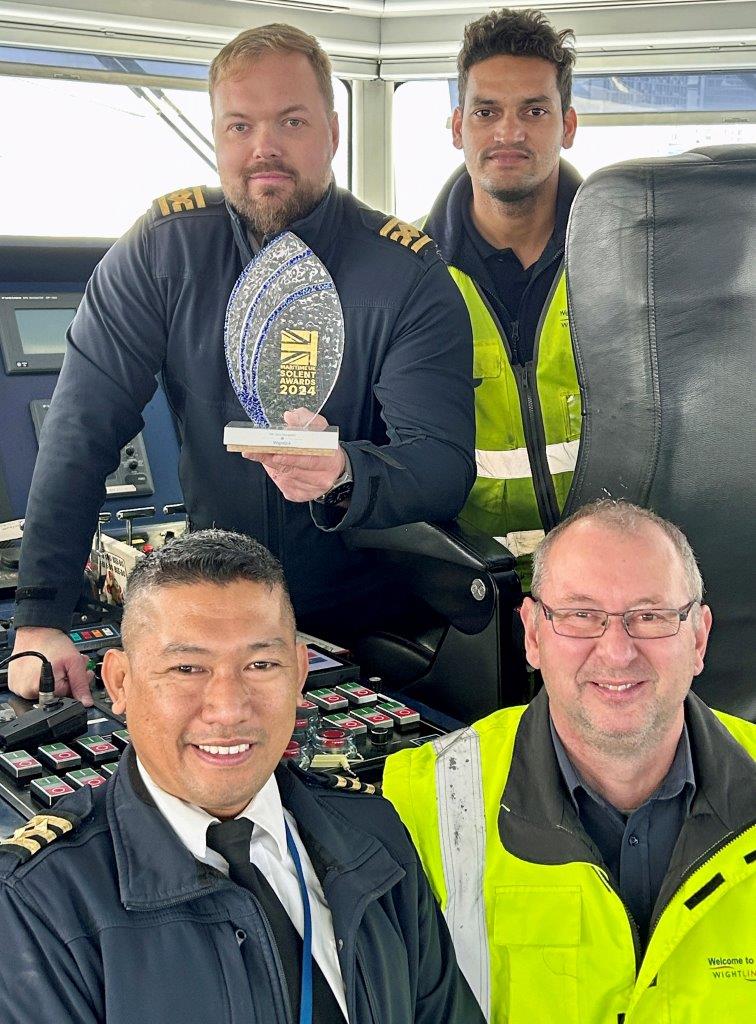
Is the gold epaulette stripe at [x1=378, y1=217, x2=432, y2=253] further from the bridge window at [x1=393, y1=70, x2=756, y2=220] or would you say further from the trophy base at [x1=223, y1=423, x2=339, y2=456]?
the bridge window at [x1=393, y1=70, x2=756, y2=220]

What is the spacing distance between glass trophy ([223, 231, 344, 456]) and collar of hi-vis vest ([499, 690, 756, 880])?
31.1 inches

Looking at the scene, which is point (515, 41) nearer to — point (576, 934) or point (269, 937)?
point (576, 934)

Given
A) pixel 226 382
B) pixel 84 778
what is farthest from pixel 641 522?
pixel 226 382

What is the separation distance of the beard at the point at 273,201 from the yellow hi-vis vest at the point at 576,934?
1.17m

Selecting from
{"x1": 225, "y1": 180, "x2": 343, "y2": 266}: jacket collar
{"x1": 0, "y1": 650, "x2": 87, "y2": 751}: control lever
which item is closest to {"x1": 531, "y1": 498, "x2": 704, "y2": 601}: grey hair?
{"x1": 0, "y1": 650, "x2": 87, "y2": 751}: control lever

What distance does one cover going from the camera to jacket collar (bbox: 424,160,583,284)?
2.74m

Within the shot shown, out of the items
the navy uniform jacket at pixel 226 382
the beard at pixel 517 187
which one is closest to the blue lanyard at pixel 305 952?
the navy uniform jacket at pixel 226 382

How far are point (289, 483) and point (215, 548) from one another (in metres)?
0.62

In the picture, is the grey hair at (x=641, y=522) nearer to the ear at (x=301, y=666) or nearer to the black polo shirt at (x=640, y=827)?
the black polo shirt at (x=640, y=827)

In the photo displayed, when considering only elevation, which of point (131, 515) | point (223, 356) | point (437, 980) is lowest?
point (437, 980)

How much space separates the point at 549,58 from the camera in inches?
111

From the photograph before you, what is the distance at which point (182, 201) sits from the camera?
7.98 feet

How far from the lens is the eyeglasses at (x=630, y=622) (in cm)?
161

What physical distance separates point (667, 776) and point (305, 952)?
58cm
